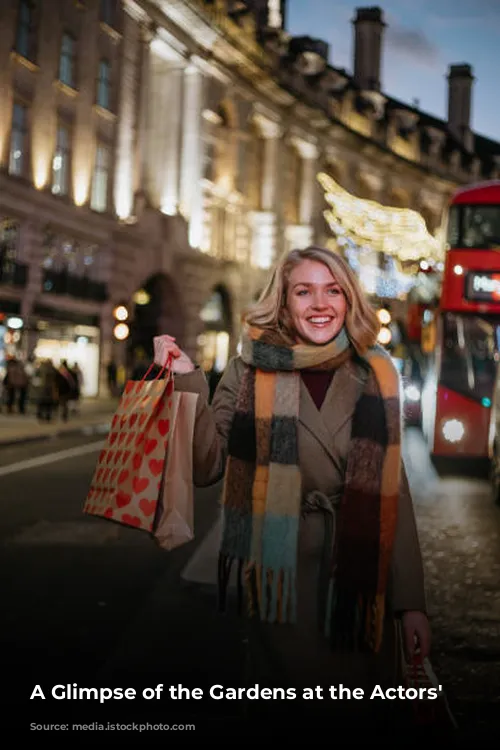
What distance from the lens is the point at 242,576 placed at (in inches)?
131

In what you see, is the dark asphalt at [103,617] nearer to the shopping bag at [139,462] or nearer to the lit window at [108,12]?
the shopping bag at [139,462]

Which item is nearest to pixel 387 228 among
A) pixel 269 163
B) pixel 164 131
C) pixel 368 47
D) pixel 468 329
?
pixel 164 131

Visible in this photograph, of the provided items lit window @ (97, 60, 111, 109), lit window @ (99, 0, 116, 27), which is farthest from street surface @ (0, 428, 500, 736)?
lit window @ (99, 0, 116, 27)

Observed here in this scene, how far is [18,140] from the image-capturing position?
33.8 m

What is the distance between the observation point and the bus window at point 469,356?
17406mm

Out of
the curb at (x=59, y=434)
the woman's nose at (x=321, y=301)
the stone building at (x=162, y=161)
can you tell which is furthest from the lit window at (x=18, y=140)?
the woman's nose at (x=321, y=301)

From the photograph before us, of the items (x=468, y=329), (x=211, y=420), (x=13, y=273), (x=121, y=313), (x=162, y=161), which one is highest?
(x=162, y=161)

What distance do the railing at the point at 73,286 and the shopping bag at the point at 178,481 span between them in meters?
32.9

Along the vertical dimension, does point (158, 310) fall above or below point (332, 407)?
above

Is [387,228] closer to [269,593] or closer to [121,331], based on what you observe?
[121,331]

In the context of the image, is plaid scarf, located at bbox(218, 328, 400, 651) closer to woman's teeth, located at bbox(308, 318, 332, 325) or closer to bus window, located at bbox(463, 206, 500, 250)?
woman's teeth, located at bbox(308, 318, 332, 325)

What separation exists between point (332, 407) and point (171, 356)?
490 mm

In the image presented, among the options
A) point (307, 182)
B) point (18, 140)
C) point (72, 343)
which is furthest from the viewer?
point (307, 182)

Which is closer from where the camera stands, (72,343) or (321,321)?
(321,321)
